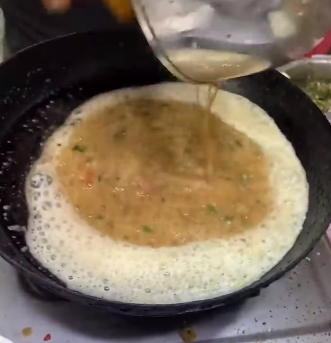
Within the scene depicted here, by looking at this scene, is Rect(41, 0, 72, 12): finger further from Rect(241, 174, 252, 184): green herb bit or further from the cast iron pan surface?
Rect(241, 174, 252, 184): green herb bit

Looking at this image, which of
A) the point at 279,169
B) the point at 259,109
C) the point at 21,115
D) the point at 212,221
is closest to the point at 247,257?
the point at 212,221

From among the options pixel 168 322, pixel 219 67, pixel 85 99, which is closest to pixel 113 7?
pixel 85 99

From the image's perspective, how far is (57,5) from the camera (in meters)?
1.00

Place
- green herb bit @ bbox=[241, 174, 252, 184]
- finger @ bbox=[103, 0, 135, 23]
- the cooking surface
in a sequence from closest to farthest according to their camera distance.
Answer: the cooking surface < green herb bit @ bbox=[241, 174, 252, 184] < finger @ bbox=[103, 0, 135, 23]

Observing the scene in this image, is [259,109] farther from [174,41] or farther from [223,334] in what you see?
[223,334]

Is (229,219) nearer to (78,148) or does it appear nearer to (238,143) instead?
(238,143)

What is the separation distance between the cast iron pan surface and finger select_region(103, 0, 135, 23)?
0.19 feet

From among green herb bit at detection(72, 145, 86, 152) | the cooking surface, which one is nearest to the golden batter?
green herb bit at detection(72, 145, 86, 152)

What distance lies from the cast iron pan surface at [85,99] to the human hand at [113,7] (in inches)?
2.4

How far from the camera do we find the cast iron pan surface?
32.2 inches

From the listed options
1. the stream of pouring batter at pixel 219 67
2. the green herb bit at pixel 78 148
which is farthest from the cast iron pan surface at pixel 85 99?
the stream of pouring batter at pixel 219 67

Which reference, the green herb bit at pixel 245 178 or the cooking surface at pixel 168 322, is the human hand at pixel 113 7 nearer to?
the green herb bit at pixel 245 178

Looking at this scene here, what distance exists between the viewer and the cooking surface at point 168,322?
0.74 m

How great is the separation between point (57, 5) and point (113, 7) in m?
0.10
